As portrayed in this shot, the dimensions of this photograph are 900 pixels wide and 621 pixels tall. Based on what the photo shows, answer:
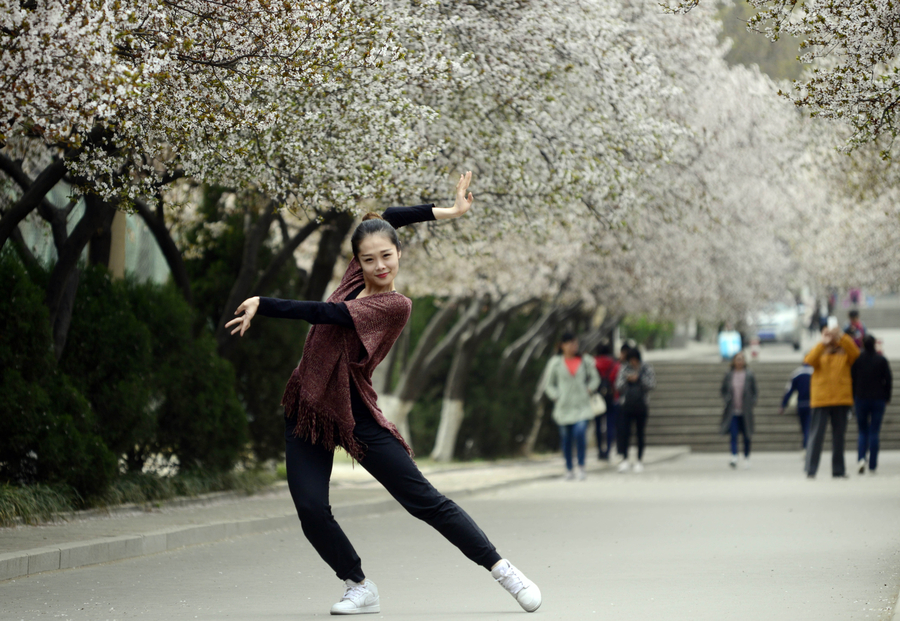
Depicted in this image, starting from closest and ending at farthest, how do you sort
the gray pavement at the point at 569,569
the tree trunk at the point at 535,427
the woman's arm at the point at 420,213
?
the woman's arm at the point at 420,213 → the gray pavement at the point at 569,569 → the tree trunk at the point at 535,427

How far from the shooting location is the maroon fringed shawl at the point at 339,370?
19.8ft

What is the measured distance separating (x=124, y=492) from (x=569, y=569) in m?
5.07

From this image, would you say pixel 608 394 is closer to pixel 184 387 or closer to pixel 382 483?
pixel 184 387

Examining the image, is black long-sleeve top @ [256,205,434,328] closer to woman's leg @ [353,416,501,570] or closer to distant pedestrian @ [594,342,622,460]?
woman's leg @ [353,416,501,570]

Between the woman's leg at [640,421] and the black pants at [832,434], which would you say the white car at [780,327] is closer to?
the woman's leg at [640,421]

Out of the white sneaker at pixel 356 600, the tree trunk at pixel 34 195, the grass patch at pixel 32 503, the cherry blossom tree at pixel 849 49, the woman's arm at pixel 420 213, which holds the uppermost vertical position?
the cherry blossom tree at pixel 849 49

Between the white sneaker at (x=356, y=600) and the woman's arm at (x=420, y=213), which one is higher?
the woman's arm at (x=420, y=213)

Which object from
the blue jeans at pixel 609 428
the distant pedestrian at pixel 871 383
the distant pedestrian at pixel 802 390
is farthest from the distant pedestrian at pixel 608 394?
the distant pedestrian at pixel 871 383

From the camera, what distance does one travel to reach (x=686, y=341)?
60.9 metres

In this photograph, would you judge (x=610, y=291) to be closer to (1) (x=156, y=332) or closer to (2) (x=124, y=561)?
(1) (x=156, y=332)

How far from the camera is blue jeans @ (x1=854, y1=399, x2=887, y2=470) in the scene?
18.4 m

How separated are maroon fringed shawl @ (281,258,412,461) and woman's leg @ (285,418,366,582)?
0.07 m

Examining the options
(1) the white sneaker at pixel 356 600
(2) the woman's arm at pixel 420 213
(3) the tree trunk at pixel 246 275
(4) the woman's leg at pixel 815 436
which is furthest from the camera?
(4) the woman's leg at pixel 815 436

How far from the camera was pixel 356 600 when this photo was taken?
6.30 meters
